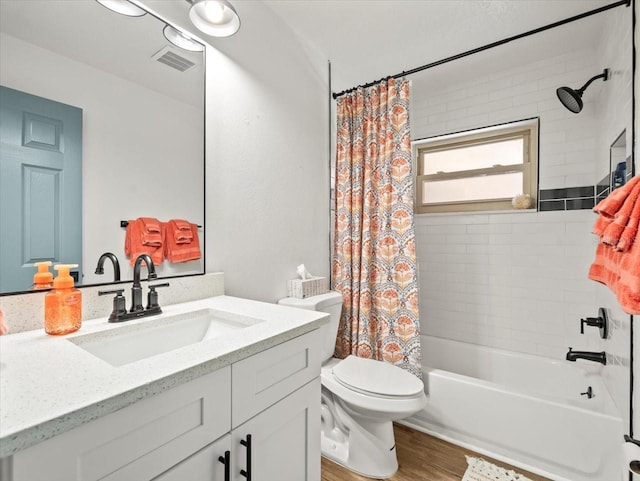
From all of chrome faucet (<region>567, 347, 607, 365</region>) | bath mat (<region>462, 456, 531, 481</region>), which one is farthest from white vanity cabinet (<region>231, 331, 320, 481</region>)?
→ chrome faucet (<region>567, 347, 607, 365</region>)

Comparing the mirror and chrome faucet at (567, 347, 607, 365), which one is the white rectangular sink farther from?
chrome faucet at (567, 347, 607, 365)

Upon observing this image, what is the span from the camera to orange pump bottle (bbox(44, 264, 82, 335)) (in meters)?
0.85

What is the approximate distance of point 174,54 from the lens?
1.30m

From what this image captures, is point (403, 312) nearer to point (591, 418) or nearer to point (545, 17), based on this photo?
point (591, 418)

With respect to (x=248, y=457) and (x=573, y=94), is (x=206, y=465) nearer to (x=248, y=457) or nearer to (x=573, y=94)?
(x=248, y=457)

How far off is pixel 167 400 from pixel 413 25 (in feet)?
7.12

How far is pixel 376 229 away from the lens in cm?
212

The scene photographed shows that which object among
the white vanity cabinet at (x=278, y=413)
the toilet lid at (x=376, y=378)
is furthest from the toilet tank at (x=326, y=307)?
Result: the white vanity cabinet at (x=278, y=413)

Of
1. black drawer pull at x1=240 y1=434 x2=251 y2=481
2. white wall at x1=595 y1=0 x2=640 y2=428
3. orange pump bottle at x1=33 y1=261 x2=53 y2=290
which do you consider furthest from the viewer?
white wall at x1=595 y1=0 x2=640 y2=428

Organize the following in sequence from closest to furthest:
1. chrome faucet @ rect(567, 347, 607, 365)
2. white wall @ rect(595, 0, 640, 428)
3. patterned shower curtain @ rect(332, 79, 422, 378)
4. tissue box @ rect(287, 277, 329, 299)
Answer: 1. white wall @ rect(595, 0, 640, 428)
2. chrome faucet @ rect(567, 347, 607, 365)
3. tissue box @ rect(287, 277, 329, 299)
4. patterned shower curtain @ rect(332, 79, 422, 378)

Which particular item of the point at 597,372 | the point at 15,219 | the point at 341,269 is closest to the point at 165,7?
the point at 15,219

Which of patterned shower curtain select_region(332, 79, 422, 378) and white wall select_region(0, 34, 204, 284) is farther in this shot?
patterned shower curtain select_region(332, 79, 422, 378)

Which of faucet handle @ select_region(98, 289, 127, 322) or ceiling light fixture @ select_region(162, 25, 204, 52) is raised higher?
ceiling light fixture @ select_region(162, 25, 204, 52)

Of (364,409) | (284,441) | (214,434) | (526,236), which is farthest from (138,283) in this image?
(526,236)
